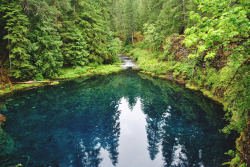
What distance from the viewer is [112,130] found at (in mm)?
9352

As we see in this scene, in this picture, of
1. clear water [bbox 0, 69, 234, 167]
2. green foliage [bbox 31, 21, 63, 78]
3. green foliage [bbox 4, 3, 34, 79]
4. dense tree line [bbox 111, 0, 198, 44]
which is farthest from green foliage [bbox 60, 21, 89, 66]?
dense tree line [bbox 111, 0, 198, 44]

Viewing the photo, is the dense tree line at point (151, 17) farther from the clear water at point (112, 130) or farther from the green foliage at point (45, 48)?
the green foliage at point (45, 48)

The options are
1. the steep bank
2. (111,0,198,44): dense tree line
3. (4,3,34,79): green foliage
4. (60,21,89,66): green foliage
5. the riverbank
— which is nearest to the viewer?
the steep bank

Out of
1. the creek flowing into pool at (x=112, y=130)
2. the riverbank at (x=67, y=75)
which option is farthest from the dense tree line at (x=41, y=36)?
the creek flowing into pool at (x=112, y=130)

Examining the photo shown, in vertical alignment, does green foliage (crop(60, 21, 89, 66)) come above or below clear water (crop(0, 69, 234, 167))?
above

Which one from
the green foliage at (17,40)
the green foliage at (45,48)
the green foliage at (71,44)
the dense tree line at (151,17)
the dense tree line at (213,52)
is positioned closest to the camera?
the dense tree line at (213,52)

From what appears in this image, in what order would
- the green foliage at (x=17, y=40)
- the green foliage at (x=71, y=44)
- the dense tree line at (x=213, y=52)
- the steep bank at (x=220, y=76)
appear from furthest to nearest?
the green foliage at (x=71, y=44) < the green foliage at (x=17, y=40) < the steep bank at (x=220, y=76) < the dense tree line at (x=213, y=52)

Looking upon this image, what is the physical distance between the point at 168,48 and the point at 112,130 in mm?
19541

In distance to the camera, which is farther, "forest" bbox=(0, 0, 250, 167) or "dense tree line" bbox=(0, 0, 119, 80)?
"dense tree line" bbox=(0, 0, 119, 80)

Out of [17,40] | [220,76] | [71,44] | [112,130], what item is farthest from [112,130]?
[71,44]

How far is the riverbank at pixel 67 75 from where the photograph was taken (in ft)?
51.8

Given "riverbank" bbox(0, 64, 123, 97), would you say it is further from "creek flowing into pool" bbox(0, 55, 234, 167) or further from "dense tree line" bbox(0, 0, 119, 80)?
"creek flowing into pool" bbox(0, 55, 234, 167)

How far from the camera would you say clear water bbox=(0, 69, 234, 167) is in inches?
273

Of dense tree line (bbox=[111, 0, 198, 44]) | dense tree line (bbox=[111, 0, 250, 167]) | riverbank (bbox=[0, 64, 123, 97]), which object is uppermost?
dense tree line (bbox=[111, 0, 198, 44])
